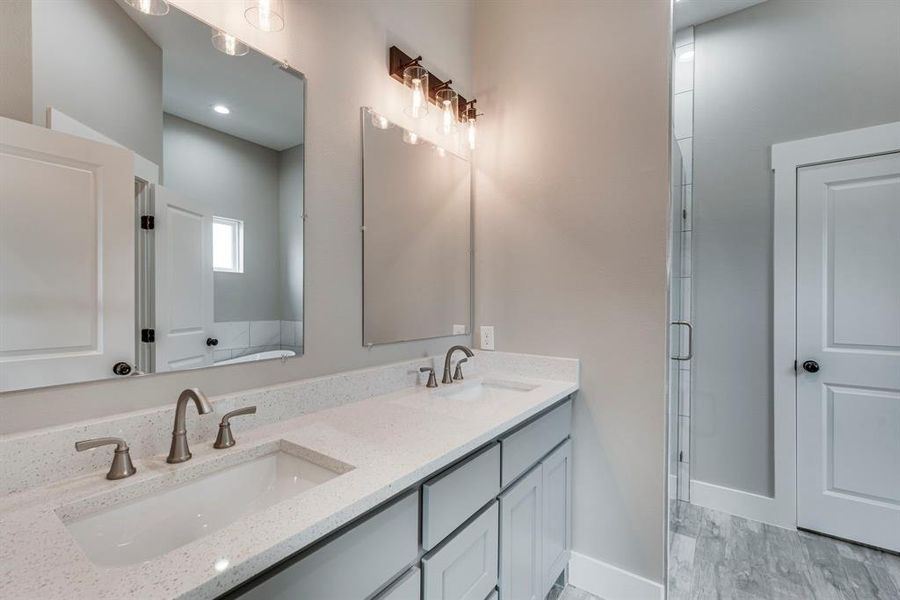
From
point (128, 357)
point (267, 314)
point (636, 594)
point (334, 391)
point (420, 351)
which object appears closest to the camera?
point (128, 357)

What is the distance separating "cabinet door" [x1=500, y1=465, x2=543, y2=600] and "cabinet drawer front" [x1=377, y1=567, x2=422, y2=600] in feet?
1.32

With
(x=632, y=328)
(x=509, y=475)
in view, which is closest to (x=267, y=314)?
(x=509, y=475)

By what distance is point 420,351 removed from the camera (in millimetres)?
1807

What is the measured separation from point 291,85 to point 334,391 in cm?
101

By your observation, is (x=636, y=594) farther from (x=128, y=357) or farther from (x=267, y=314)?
(x=128, y=357)

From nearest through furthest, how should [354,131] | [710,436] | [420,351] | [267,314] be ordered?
[267,314]
[354,131]
[420,351]
[710,436]

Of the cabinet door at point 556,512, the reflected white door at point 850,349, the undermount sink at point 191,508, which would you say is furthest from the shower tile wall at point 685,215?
the undermount sink at point 191,508

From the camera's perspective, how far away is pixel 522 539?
1368 millimetres

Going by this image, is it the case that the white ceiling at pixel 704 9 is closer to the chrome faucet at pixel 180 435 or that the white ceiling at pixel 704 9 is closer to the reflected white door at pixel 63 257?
the reflected white door at pixel 63 257

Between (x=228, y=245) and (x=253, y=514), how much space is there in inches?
29.0

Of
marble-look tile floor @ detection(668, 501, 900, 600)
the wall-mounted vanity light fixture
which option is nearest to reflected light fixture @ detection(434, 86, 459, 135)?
the wall-mounted vanity light fixture

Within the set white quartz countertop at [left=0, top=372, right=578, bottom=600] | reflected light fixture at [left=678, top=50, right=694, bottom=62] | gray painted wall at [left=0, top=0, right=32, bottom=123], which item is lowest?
white quartz countertop at [left=0, top=372, right=578, bottom=600]

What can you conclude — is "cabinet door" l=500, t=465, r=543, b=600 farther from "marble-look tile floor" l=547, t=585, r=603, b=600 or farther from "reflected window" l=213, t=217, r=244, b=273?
"reflected window" l=213, t=217, r=244, b=273

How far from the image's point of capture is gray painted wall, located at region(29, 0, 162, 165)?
2.67 feet
